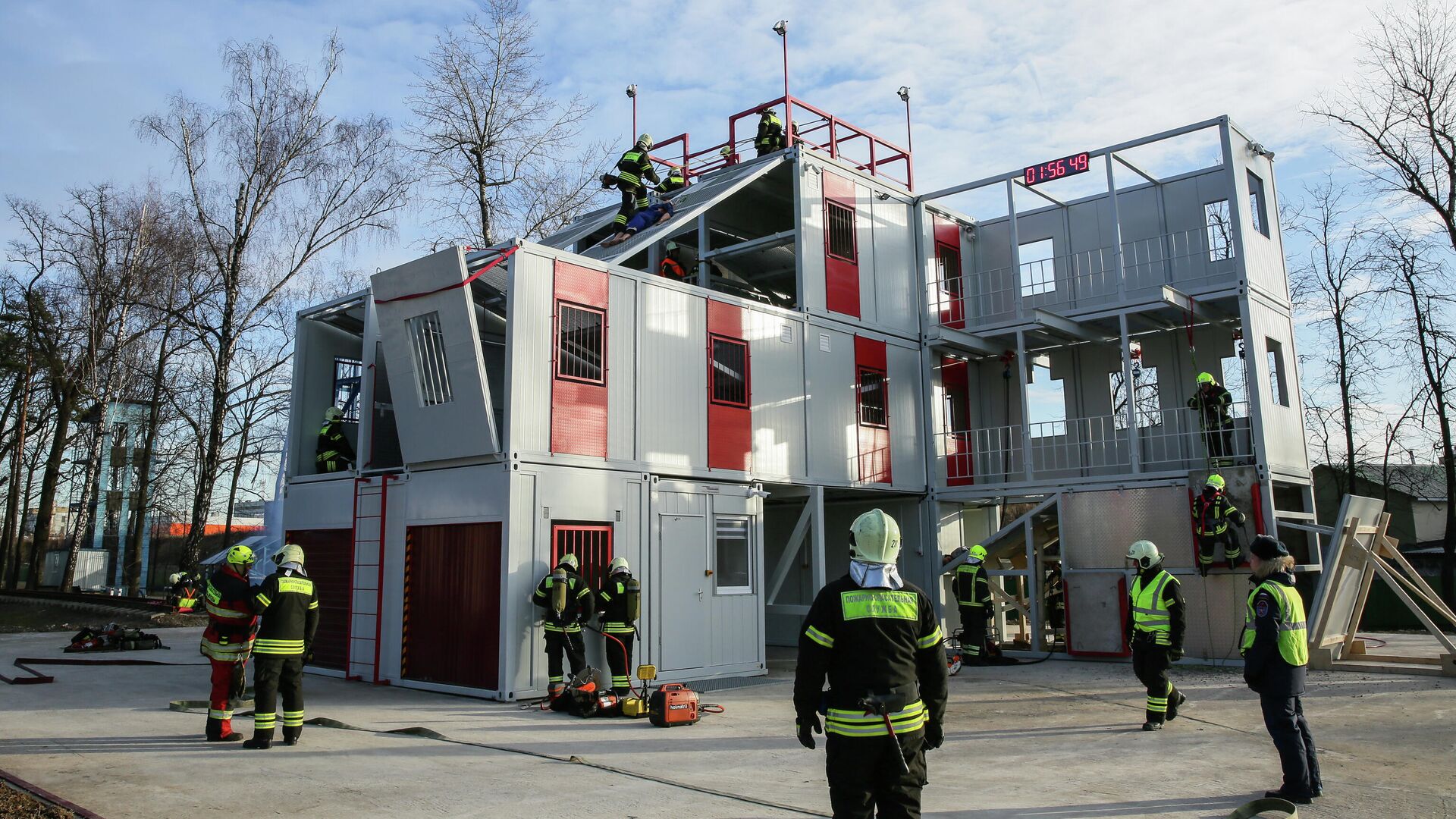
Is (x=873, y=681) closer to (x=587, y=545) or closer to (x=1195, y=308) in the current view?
(x=587, y=545)

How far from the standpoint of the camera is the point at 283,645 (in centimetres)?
893

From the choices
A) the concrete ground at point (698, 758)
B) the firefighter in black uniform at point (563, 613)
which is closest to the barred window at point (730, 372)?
the firefighter in black uniform at point (563, 613)

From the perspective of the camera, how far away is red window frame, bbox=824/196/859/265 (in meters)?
17.0

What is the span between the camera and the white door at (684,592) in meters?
13.5

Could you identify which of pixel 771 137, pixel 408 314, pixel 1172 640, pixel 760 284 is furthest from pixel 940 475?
pixel 408 314

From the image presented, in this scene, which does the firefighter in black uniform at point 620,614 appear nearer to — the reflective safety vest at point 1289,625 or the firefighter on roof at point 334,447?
the firefighter on roof at point 334,447

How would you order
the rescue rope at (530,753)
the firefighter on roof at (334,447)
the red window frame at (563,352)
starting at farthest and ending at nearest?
the firefighter on roof at (334,447) < the red window frame at (563,352) < the rescue rope at (530,753)

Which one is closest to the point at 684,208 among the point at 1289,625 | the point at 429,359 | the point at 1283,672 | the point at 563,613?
the point at 429,359

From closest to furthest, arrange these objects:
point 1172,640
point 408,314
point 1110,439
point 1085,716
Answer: point 1172,640 < point 1085,716 < point 408,314 < point 1110,439

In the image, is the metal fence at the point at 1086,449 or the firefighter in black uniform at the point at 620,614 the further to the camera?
the metal fence at the point at 1086,449

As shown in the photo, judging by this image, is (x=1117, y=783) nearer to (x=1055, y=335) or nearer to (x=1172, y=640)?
(x=1172, y=640)

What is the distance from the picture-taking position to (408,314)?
13.2 metres

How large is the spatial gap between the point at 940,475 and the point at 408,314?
1036 centimetres

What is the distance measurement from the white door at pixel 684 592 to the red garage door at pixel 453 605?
2416 mm
